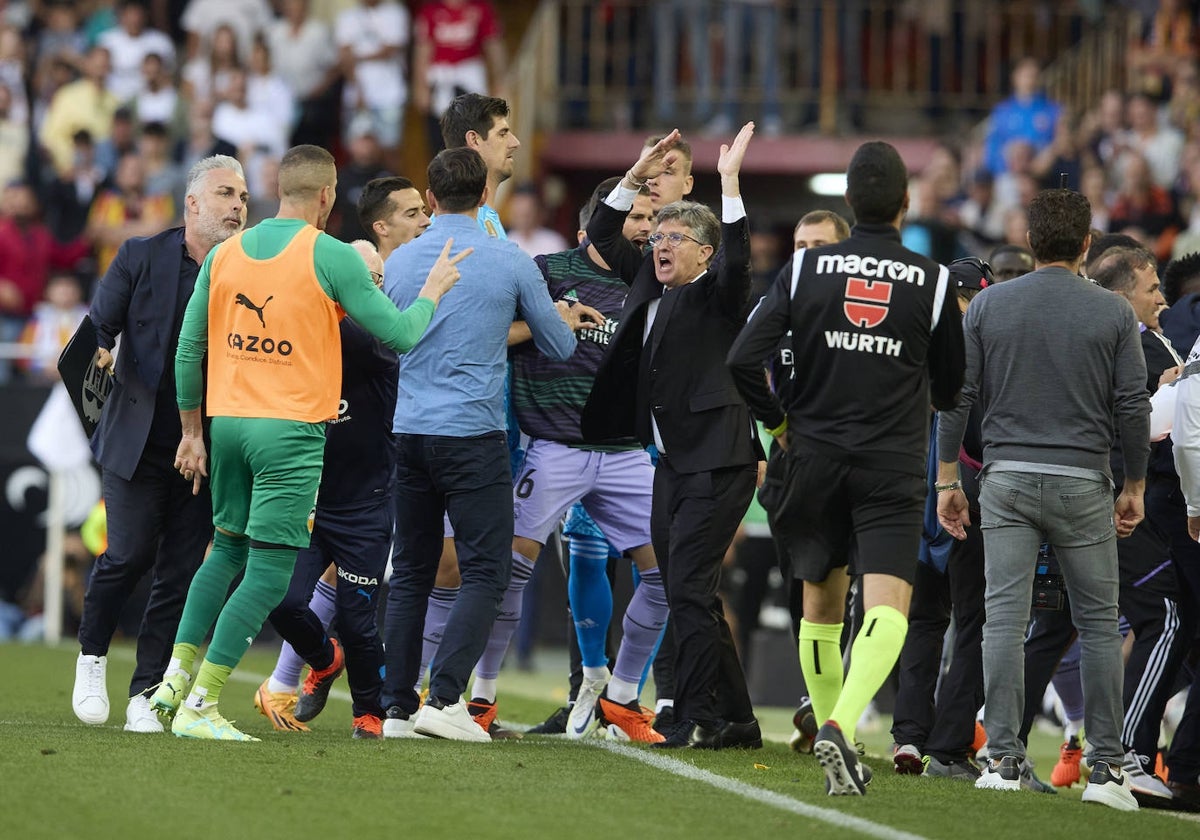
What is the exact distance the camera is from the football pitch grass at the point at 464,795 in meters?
5.55

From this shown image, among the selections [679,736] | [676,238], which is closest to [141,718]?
[679,736]

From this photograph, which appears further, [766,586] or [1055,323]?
[766,586]

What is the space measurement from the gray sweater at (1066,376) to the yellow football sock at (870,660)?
2.84 feet

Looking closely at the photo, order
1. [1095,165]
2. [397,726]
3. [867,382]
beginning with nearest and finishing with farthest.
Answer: [867,382], [397,726], [1095,165]

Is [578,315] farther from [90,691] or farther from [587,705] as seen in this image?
[90,691]

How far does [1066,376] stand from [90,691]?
4066 mm

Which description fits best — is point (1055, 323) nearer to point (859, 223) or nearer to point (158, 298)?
point (859, 223)

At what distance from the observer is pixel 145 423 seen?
25.8 ft

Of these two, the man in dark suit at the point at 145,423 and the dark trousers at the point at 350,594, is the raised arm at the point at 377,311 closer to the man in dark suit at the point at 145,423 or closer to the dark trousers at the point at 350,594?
the man in dark suit at the point at 145,423

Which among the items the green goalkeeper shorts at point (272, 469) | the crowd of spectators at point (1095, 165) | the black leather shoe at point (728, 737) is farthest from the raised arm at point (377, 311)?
the crowd of spectators at point (1095, 165)

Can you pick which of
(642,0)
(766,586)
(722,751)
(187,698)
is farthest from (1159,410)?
(642,0)

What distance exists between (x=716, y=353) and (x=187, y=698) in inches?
96.5

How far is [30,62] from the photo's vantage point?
19.3m

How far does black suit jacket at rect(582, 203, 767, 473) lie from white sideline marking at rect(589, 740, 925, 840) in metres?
1.13
